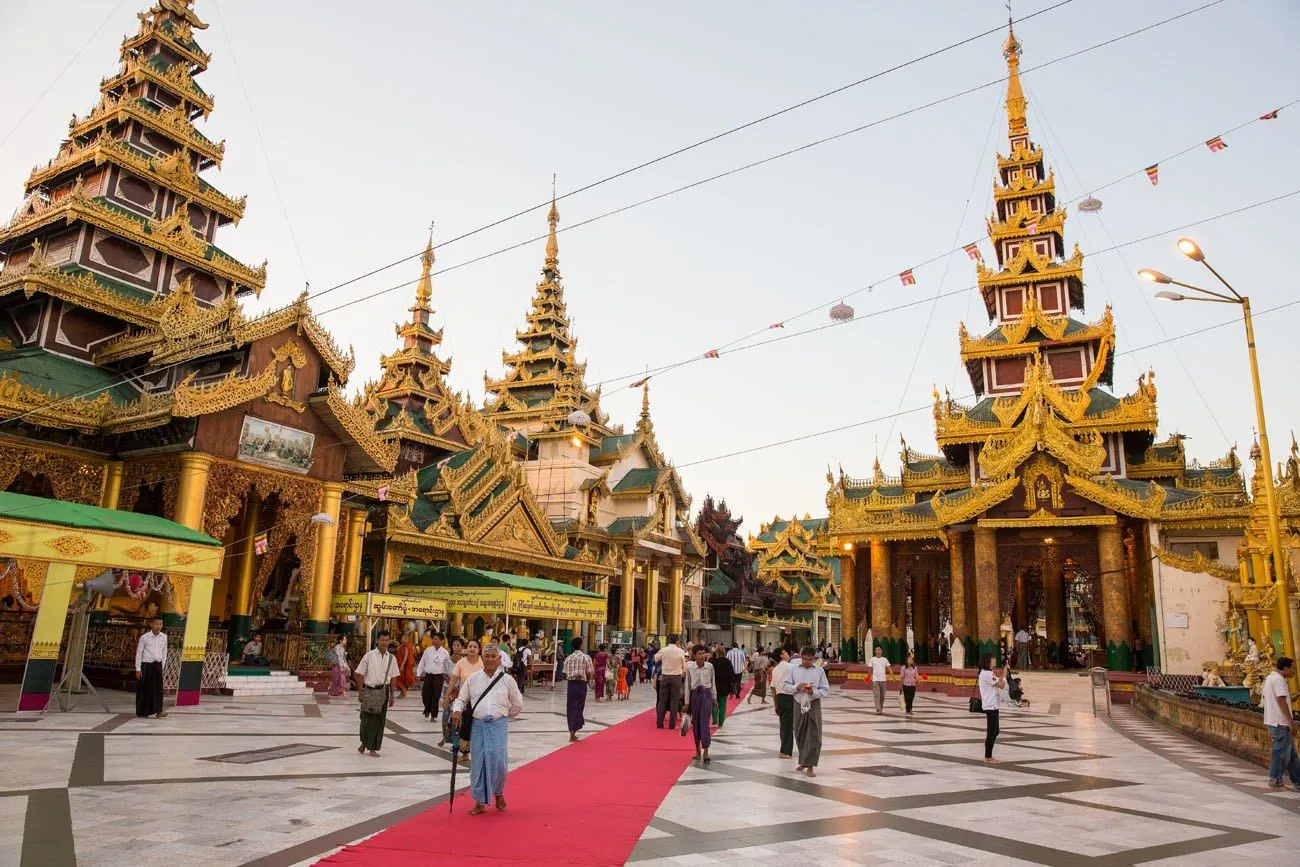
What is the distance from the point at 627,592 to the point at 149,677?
27.6 m

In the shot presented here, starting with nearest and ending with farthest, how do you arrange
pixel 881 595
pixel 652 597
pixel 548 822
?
pixel 548 822 < pixel 881 595 < pixel 652 597

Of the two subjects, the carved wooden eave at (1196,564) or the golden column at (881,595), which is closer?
the carved wooden eave at (1196,564)

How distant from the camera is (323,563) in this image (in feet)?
65.0

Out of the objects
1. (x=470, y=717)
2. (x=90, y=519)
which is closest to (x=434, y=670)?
(x=90, y=519)

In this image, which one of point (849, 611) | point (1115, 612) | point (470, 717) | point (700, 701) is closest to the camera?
point (470, 717)

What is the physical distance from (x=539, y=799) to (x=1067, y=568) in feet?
95.1

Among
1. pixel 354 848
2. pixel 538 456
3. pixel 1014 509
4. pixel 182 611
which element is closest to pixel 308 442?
pixel 182 611

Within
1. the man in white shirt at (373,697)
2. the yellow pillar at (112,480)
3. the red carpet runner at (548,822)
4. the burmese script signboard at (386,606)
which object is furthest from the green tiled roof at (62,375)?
the red carpet runner at (548,822)

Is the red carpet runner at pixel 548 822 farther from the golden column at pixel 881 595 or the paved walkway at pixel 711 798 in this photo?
the golden column at pixel 881 595

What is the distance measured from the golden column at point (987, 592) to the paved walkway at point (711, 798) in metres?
13.3

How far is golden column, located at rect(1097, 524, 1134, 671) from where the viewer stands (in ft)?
82.5

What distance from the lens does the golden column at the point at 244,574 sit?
19625mm

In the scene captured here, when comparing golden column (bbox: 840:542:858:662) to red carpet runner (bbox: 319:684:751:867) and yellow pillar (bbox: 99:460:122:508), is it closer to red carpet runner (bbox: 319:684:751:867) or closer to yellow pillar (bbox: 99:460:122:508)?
red carpet runner (bbox: 319:684:751:867)

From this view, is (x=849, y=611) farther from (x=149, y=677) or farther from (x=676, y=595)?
(x=149, y=677)
